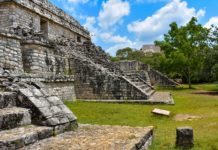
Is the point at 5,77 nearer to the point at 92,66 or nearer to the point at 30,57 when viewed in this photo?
the point at 30,57

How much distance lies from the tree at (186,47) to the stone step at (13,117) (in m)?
20.4

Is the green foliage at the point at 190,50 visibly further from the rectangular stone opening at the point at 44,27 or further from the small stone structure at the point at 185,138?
the small stone structure at the point at 185,138

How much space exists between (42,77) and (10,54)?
1.29m

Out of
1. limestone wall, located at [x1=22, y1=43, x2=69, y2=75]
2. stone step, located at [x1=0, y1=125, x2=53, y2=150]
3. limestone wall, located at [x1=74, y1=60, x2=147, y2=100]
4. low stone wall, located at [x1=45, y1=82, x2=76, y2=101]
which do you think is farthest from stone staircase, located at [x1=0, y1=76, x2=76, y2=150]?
limestone wall, located at [x1=74, y1=60, x2=147, y2=100]

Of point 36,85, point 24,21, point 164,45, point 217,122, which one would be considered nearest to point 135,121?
point 217,122

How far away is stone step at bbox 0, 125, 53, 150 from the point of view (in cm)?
364

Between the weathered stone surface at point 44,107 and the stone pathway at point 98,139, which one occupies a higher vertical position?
the weathered stone surface at point 44,107

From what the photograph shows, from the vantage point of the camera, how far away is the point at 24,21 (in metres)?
13.9

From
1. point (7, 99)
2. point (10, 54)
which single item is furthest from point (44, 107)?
→ point (10, 54)

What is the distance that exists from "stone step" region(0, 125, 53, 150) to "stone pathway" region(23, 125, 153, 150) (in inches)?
3.9

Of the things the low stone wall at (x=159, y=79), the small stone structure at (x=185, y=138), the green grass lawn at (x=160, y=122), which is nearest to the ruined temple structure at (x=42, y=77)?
the green grass lawn at (x=160, y=122)

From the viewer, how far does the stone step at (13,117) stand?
13.8ft

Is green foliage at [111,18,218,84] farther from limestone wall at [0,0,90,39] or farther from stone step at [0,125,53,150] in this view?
stone step at [0,125,53,150]

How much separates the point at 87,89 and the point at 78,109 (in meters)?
3.86
